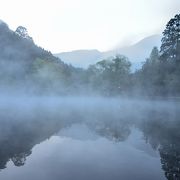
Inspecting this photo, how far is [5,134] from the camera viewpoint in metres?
15.0

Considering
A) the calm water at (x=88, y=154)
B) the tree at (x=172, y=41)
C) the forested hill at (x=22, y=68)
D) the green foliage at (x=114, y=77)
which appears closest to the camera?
the calm water at (x=88, y=154)

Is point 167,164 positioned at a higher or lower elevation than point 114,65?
lower

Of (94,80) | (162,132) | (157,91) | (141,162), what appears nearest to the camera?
(141,162)

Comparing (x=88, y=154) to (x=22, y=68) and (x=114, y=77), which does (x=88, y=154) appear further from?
(x=22, y=68)

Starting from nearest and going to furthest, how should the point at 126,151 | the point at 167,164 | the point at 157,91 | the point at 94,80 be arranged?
1. the point at 167,164
2. the point at 126,151
3. the point at 157,91
4. the point at 94,80

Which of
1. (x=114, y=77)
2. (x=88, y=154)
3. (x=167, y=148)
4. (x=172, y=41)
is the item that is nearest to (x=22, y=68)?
(x=114, y=77)

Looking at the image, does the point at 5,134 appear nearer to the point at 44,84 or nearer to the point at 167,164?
the point at 167,164

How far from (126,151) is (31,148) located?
456cm

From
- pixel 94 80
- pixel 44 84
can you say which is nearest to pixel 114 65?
pixel 94 80

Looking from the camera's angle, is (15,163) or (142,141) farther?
(142,141)

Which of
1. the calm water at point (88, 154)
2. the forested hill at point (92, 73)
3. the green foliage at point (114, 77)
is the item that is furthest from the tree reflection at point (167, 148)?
the green foliage at point (114, 77)

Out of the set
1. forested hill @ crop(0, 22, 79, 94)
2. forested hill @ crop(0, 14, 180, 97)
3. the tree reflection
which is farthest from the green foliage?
the tree reflection

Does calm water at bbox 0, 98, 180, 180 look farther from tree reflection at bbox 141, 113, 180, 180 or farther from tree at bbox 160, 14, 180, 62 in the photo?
tree at bbox 160, 14, 180, 62

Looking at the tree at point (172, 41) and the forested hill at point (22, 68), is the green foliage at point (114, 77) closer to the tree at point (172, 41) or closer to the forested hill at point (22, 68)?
the forested hill at point (22, 68)
